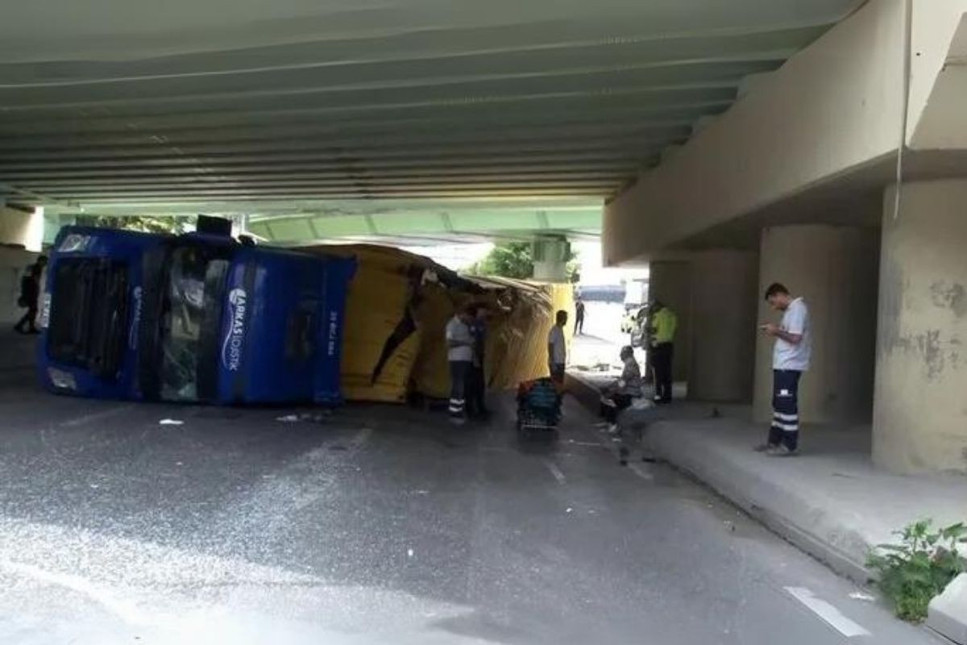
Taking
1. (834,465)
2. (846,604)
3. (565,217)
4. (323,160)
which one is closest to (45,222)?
(565,217)

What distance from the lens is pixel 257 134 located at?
53.7 ft

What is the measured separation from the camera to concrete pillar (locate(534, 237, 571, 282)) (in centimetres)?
4444

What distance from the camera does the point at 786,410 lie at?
10.1 meters

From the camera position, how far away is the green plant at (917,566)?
228 inches

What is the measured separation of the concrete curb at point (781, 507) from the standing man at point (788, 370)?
1.91 ft

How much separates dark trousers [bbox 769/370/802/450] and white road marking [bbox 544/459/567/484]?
216 centimetres

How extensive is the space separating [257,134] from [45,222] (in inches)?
1051

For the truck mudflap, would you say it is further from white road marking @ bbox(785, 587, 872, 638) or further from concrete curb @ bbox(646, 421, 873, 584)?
white road marking @ bbox(785, 587, 872, 638)

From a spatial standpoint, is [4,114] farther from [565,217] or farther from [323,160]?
[565,217]

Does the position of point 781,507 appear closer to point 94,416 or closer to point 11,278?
point 94,416

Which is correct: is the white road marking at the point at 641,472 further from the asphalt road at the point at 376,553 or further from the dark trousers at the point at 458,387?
the dark trousers at the point at 458,387

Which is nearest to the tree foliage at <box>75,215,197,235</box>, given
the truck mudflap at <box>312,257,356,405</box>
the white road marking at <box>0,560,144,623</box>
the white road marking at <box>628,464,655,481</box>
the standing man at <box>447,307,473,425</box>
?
the truck mudflap at <box>312,257,356,405</box>

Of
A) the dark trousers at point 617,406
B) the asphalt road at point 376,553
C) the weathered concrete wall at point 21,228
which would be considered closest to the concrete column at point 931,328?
the asphalt road at point 376,553

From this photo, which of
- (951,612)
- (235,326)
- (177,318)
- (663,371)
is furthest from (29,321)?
(951,612)
